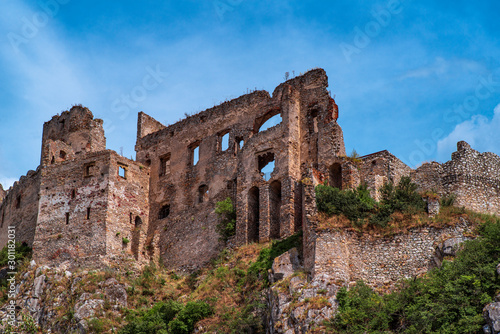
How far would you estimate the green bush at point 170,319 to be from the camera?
115 ft

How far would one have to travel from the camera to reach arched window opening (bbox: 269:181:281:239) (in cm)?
4005

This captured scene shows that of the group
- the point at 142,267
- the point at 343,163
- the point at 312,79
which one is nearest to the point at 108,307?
the point at 142,267

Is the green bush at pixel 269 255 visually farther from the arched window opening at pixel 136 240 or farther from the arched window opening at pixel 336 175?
the arched window opening at pixel 136 240

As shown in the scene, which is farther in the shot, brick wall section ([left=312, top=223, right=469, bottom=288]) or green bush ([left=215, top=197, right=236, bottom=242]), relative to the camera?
green bush ([left=215, top=197, right=236, bottom=242])

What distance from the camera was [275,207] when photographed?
1614 inches

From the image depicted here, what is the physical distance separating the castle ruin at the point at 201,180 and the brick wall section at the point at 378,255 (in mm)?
5838

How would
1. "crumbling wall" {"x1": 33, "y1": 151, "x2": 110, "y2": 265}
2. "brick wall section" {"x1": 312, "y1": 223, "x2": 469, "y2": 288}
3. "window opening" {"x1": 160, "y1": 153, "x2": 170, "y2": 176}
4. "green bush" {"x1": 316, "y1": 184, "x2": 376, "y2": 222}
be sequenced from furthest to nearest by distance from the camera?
"window opening" {"x1": 160, "y1": 153, "x2": 170, "y2": 176} < "crumbling wall" {"x1": 33, "y1": 151, "x2": 110, "y2": 265} < "green bush" {"x1": 316, "y1": 184, "x2": 376, "y2": 222} < "brick wall section" {"x1": 312, "y1": 223, "x2": 469, "y2": 288}

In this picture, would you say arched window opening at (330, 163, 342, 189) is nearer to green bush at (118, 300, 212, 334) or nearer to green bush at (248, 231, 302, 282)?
green bush at (248, 231, 302, 282)

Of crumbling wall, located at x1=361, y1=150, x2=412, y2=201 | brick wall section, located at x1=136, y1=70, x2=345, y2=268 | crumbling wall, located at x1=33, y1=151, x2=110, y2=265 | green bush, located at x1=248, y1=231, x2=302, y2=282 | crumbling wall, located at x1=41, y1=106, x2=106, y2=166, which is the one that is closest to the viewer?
green bush, located at x1=248, y1=231, x2=302, y2=282

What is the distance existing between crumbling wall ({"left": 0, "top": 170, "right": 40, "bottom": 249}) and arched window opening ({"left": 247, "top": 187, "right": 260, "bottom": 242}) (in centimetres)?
1443

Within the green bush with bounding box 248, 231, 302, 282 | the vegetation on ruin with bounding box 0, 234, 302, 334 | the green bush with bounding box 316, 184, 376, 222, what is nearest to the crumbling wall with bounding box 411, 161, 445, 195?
the green bush with bounding box 316, 184, 376, 222

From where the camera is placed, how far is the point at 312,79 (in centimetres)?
4366

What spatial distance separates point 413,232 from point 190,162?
63.7ft

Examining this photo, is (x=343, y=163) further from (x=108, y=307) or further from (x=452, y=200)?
(x=108, y=307)
